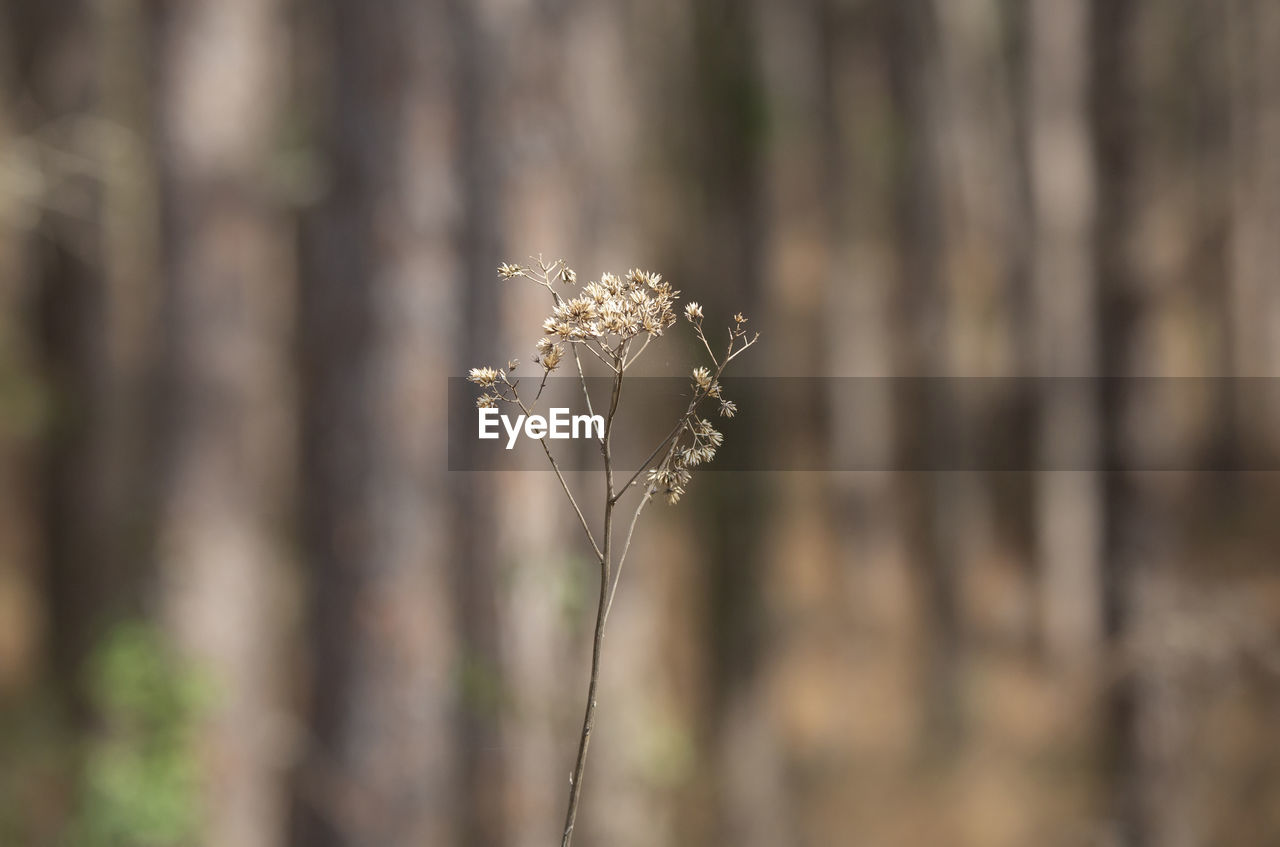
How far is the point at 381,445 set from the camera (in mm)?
3469

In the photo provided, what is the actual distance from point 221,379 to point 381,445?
58.3 inches

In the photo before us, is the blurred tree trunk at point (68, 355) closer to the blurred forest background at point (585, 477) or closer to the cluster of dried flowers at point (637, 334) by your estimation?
the blurred forest background at point (585, 477)

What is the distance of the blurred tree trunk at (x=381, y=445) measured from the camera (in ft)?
11.2

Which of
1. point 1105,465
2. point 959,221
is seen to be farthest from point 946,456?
point 1105,465

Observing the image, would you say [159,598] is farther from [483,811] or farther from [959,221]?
[959,221]

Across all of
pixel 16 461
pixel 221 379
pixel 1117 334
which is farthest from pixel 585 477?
pixel 16 461

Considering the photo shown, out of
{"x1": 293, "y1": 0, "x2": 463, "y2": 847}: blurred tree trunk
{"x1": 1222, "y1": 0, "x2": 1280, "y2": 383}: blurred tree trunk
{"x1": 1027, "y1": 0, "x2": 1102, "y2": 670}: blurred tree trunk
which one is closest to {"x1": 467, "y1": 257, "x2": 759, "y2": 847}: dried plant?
{"x1": 293, "y1": 0, "x2": 463, "y2": 847}: blurred tree trunk

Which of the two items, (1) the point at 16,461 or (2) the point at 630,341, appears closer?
(2) the point at 630,341

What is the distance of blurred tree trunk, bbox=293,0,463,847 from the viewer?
342 centimetres

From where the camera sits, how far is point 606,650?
4.27 m

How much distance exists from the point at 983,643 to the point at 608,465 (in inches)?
359

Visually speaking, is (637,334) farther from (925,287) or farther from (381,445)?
(925,287)

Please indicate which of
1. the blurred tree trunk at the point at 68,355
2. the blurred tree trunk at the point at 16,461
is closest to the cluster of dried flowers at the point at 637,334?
the blurred tree trunk at the point at 68,355

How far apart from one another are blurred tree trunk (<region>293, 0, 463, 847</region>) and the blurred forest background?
0.05 ft
